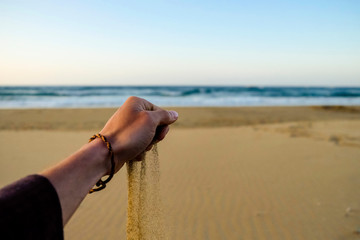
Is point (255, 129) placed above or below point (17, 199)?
below

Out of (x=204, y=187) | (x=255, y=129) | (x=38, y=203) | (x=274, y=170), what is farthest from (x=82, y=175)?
(x=255, y=129)

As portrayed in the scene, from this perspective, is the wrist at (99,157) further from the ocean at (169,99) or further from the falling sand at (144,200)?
the ocean at (169,99)

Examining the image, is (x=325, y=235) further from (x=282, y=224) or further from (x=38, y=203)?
(x=38, y=203)

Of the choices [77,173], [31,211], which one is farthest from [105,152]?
[31,211]

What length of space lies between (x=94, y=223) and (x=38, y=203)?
3.62 m

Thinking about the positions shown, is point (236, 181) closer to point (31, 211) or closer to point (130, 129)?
point (130, 129)

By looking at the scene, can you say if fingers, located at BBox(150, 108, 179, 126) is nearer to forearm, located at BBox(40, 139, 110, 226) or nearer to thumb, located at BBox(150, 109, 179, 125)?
thumb, located at BBox(150, 109, 179, 125)

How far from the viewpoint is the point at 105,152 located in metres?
1.06

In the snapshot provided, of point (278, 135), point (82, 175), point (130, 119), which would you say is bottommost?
point (278, 135)

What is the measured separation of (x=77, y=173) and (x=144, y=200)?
0.83 meters

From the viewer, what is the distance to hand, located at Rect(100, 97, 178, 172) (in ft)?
3.83

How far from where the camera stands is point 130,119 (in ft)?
4.16

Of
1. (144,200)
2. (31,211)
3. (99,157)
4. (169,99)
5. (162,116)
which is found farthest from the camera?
(169,99)

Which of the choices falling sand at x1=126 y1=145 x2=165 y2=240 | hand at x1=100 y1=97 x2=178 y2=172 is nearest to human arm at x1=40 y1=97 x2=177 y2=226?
hand at x1=100 y1=97 x2=178 y2=172
